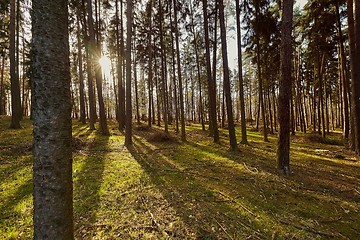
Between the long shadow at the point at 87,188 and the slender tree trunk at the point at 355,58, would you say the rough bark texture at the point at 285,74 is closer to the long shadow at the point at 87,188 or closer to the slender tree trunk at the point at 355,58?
the slender tree trunk at the point at 355,58

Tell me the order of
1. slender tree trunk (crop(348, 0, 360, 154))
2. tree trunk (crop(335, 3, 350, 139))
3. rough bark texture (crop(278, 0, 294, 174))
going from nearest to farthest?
rough bark texture (crop(278, 0, 294, 174)), slender tree trunk (crop(348, 0, 360, 154)), tree trunk (crop(335, 3, 350, 139))

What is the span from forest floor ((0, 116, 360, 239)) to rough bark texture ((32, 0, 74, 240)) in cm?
137

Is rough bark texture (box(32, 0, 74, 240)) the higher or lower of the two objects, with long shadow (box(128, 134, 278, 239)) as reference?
higher

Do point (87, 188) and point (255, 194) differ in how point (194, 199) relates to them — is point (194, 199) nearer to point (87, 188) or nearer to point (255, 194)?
point (255, 194)

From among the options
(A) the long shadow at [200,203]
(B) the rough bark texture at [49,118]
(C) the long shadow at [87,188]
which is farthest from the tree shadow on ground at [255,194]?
(B) the rough bark texture at [49,118]

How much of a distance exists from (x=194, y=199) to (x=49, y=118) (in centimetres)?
335

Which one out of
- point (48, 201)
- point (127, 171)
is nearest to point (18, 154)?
point (127, 171)

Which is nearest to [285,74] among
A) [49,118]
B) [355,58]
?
[355,58]

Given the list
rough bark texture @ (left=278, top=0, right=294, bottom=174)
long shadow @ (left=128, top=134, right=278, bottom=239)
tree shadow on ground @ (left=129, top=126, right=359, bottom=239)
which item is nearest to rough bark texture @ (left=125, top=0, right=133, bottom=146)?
tree shadow on ground @ (left=129, top=126, right=359, bottom=239)

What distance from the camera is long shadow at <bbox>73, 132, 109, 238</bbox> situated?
3.42 metres

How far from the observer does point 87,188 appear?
4703 mm

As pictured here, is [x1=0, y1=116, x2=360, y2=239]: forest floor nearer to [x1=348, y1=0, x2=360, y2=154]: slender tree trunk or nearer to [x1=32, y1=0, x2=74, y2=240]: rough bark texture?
[x1=32, y1=0, x2=74, y2=240]: rough bark texture

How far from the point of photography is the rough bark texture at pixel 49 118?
1870 mm

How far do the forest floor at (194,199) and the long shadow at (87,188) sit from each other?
0.02 meters
